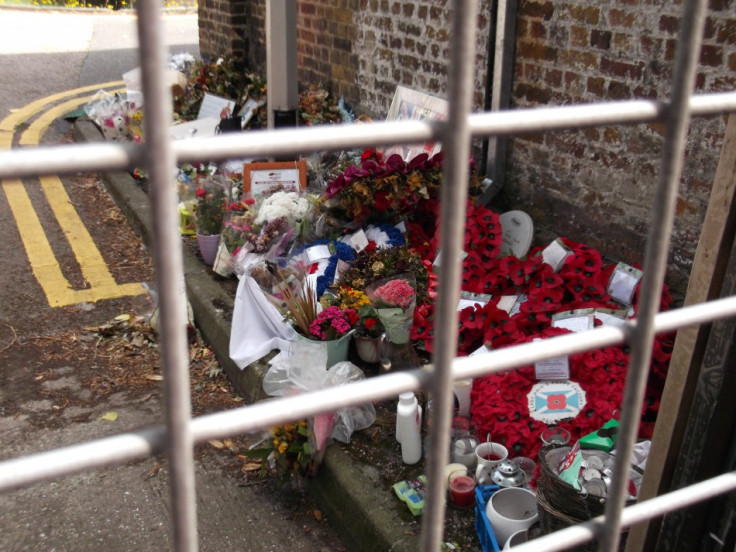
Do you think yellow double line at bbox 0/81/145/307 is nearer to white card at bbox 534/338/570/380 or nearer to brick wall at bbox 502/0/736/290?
brick wall at bbox 502/0/736/290

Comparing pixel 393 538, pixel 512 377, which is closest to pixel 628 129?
pixel 512 377

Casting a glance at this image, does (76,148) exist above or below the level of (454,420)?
above

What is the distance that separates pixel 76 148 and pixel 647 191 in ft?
11.9

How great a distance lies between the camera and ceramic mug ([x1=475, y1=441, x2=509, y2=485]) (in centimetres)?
295

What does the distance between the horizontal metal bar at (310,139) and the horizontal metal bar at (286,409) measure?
9.3 inches

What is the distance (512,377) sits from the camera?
3.34 meters

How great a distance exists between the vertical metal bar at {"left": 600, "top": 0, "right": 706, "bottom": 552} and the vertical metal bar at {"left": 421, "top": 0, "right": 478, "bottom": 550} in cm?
25

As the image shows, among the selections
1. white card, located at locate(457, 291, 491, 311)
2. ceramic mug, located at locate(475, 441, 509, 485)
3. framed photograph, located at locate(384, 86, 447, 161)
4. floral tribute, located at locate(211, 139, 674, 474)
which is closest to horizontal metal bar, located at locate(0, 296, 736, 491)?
floral tribute, located at locate(211, 139, 674, 474)

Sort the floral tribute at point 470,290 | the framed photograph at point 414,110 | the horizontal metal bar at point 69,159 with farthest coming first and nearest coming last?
the framed photograph at point 414,110
the floral tribute at point 470,290
the horizontal metal bar at point 69,159

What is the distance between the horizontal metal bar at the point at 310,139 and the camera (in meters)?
0.58

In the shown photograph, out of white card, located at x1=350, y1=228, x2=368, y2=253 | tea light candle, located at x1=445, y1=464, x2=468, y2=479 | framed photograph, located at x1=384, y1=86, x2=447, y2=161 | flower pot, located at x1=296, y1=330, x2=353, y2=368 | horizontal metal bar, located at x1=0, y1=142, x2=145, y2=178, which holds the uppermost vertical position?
horizontal metal bar, located at x1=0, y1=142, x2=145, y2=178

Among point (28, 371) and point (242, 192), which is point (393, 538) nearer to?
point (28, 371)

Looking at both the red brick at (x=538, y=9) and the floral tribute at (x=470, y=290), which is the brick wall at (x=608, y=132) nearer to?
the red brick at (x=538, y=9)

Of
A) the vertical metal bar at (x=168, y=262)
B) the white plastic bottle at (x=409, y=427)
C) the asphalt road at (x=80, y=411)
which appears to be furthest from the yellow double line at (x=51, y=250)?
the vertical metal bar at (x=168, y=262)
